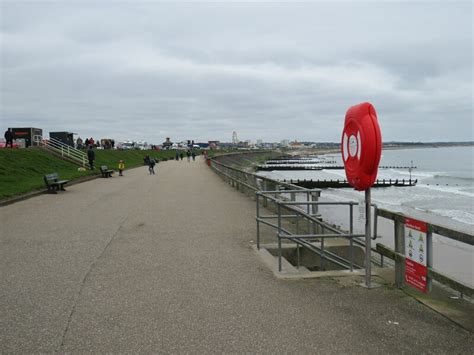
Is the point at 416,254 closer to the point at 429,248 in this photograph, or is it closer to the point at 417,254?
the point at 417,254

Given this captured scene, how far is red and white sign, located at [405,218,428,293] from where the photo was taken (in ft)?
15.9

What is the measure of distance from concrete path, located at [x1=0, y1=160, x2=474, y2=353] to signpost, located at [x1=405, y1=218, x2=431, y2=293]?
22 cm

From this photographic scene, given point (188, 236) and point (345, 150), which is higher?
point (345, 150)

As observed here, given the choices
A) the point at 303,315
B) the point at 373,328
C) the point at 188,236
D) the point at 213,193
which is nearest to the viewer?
the point at 373,328

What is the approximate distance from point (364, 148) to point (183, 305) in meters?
2.60

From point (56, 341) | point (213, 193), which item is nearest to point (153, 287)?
point (56, 341)

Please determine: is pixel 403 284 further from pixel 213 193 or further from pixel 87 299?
pixel 213 193

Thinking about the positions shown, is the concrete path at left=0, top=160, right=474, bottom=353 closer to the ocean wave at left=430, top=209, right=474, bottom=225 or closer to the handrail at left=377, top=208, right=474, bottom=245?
the handrail at left=377, top=208, right=474, bottom=245

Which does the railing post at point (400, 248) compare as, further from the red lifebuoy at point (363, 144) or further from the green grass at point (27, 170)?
the green grass at point (27, 170)

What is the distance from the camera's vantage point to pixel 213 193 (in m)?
17.8

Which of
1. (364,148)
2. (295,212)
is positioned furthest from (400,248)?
(295,212)

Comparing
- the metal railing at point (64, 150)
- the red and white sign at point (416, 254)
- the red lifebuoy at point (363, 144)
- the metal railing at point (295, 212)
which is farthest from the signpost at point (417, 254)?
the metal railing at point (64, 150)

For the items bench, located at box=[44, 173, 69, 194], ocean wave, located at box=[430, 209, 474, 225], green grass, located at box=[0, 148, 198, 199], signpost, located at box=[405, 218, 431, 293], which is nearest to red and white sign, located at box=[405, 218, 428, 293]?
signpost, located at box=[405, 218, 431, 293]

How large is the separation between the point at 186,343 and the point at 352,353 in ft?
4.57
